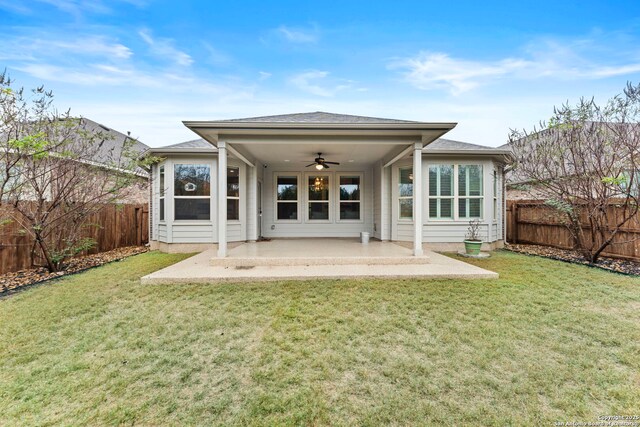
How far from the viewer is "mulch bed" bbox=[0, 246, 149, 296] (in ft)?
15.1

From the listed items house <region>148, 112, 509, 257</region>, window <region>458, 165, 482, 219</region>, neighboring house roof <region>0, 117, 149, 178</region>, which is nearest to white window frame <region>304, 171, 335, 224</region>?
house <region>148, 112, 509, 257</region>

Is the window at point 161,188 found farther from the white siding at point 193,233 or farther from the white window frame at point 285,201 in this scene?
the white window frame at point 285,201

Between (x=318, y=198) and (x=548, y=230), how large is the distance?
7127 millimetres

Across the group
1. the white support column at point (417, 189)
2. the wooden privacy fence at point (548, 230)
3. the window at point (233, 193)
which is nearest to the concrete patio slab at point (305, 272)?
the white support column at point (417, 189)

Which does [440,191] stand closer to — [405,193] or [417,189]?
[405,193]

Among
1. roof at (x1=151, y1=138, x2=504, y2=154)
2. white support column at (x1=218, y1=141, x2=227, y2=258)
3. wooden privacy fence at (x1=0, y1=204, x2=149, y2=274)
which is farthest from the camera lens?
roof at (x1=151, y1=138, x2=504, y2=154)

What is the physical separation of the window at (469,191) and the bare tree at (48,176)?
8629 mm

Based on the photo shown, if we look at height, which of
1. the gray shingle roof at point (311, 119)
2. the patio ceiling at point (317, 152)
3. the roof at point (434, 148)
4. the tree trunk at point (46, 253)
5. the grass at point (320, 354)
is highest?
the gray shingle roof at point (311, 119)

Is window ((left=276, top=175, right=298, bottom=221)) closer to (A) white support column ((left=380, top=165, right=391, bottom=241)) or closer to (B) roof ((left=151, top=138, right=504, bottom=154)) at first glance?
(B) roof ((left=151, top=138, right=504, bottom=154))

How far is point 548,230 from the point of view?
8.05 m

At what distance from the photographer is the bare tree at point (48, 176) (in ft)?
14.8

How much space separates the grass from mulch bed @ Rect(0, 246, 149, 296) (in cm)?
65

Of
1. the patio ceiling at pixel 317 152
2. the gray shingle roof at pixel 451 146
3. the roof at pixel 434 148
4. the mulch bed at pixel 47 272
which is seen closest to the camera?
the mulch bed at pixel 47 272

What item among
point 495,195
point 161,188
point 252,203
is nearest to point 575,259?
point 495,195
